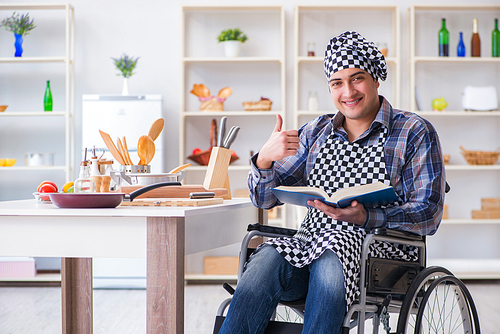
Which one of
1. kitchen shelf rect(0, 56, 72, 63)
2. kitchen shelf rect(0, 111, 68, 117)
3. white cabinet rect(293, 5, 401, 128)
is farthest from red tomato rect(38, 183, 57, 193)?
white cabinet rect(293, 5, 401, 128)

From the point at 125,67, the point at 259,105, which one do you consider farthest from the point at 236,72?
the point at 125,67

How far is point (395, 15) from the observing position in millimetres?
4004

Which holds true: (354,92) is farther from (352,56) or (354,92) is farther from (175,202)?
(175,202)

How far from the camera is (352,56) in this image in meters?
1.59

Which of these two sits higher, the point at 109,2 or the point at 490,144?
the point at 109,2

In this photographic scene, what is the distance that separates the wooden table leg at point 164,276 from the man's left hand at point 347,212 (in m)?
0.39

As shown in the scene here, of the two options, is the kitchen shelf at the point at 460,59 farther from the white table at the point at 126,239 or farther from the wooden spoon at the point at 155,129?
the white table at the point at 126,239

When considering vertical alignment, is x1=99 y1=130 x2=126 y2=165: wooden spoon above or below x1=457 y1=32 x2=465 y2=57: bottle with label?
below

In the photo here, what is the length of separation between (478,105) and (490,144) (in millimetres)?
418

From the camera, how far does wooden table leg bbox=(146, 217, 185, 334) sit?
1.20 metres

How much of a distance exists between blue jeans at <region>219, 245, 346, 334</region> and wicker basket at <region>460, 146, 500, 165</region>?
9.86 feet

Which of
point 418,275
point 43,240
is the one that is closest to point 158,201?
point 43,240

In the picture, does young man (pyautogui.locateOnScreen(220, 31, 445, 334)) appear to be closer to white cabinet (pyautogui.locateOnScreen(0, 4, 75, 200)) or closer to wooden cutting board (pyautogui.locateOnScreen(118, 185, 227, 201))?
wooden cutting board (pyautogui.locateOnScreen(118, 185, 227, 201))

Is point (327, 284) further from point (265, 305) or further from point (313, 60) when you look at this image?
point (313, 60)
